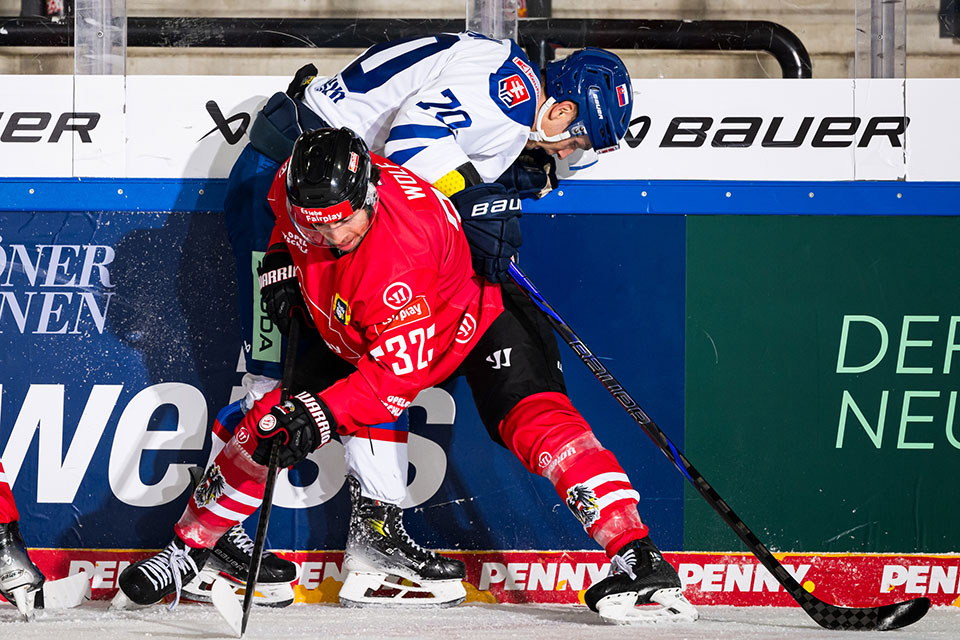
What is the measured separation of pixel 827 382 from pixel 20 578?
2455 millimetres

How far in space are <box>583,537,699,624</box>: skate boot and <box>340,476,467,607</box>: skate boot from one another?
57 centimetres

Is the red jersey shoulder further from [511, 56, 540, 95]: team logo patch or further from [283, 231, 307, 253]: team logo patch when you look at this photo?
[511, 56, 540, 95]: team logo patch

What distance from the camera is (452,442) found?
3.41m

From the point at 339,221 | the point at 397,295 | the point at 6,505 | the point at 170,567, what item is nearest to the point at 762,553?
the point at 397,295

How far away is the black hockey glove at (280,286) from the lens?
2.86 meters

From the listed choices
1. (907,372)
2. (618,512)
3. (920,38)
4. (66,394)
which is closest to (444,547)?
(618,512)

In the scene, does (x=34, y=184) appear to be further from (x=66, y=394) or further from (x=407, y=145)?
(x=407, y=145)

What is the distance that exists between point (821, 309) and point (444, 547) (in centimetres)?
143

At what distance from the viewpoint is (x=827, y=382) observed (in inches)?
134

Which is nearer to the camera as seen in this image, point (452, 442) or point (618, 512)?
point (618, 512)

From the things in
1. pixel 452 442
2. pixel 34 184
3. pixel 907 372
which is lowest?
pixel 452 442

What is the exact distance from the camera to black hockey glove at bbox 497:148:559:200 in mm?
3236

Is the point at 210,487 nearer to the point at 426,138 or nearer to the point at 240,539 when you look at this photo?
the point at 240,539

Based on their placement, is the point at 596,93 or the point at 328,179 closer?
the point at 328,179
